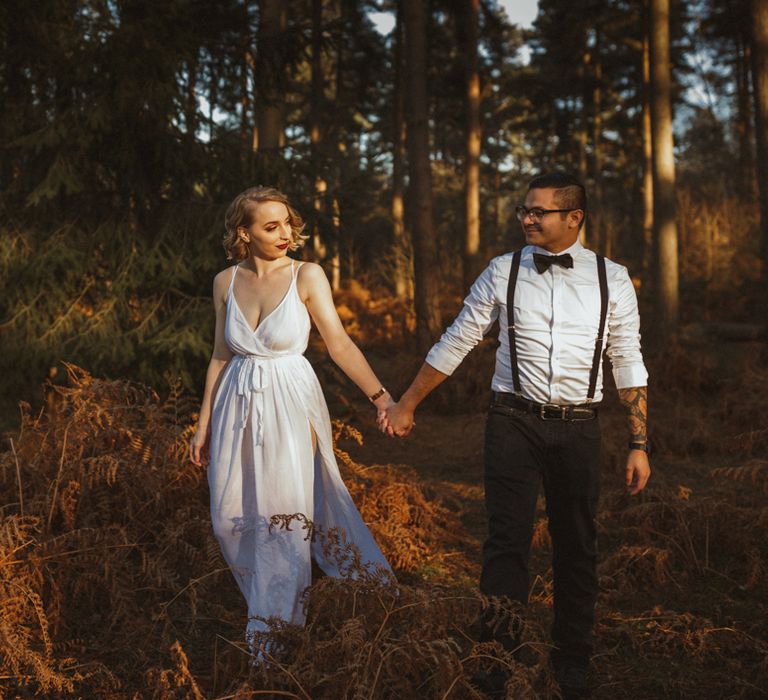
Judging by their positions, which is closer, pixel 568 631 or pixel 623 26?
pixel 568 631

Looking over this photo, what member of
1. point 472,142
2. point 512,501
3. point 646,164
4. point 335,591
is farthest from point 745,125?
point 335,591

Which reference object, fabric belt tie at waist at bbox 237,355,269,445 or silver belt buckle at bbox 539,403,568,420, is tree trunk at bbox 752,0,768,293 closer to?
silver belt buckle at bbox 539,403,568,420

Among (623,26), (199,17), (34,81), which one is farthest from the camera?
(623,26)

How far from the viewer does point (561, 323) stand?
3580 millimetres

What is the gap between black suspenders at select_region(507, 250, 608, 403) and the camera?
11.8ft

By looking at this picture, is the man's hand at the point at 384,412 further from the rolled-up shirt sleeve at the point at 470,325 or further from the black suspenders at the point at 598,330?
the black suspenders at the point at 598,330

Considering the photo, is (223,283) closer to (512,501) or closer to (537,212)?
(537,212)

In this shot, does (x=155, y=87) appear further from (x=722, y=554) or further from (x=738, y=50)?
(x=738, y=50)

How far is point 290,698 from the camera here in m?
3.43

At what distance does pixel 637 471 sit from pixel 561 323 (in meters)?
0.78

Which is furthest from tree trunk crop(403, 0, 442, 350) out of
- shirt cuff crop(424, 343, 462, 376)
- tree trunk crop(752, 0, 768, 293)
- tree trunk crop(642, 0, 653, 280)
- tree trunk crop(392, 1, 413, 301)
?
tree trunk crop(642, 0, 653, 280)

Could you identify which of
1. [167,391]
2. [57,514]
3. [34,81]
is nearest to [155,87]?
[34,81]

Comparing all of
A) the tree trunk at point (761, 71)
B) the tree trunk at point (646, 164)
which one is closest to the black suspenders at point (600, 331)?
the tree trunk at point (761, 71)

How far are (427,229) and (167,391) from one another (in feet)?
21.0
